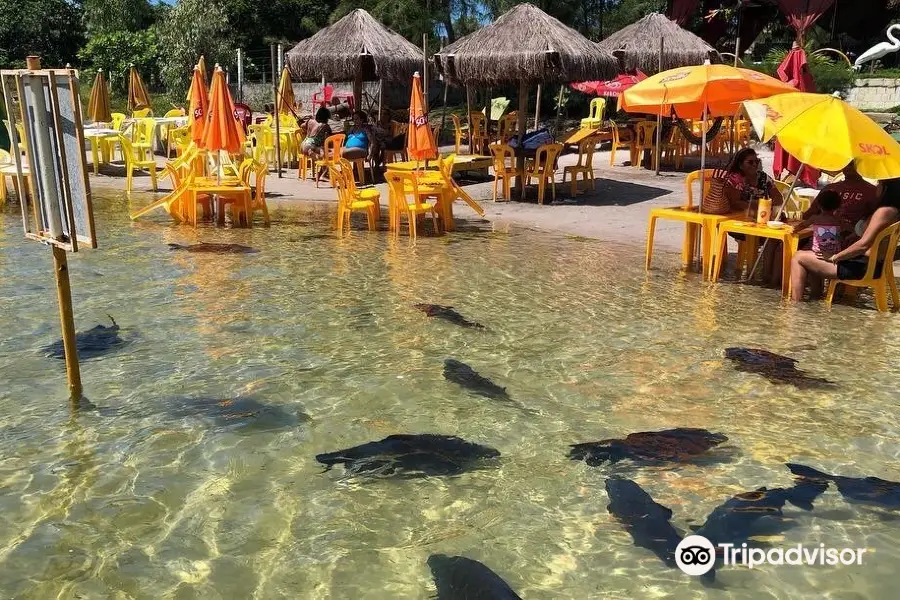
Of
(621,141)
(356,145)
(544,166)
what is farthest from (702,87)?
(621,141)

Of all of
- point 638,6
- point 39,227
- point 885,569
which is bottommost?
point 885,569

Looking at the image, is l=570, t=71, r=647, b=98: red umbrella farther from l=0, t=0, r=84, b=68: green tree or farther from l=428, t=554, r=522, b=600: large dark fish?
l=0, t=0, r=84, b=68: green tree

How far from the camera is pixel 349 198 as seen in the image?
10.2 metres

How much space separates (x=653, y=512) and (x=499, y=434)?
1049 millimetres

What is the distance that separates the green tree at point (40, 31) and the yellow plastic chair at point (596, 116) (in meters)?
26.9

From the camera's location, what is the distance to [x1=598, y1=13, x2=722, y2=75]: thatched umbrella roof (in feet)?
56.9

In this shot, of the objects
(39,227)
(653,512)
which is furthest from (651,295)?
(39,227)

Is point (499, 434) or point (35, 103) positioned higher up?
point (35, 103)

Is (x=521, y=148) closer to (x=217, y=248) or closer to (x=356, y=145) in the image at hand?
(x=356, y=145)

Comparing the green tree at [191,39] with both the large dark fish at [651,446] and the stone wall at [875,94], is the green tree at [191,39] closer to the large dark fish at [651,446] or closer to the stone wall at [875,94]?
the stone wall at [875,94]

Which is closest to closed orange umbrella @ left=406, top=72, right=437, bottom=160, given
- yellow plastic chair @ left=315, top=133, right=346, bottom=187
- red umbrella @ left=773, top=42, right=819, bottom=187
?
yellow plastic chair @ left=315, top=133, right=346, bottom=187

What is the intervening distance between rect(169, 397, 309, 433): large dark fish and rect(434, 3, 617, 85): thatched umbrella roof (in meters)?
9.27

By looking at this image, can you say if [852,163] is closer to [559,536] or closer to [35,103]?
[559,536]

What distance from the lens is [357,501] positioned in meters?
3.71
